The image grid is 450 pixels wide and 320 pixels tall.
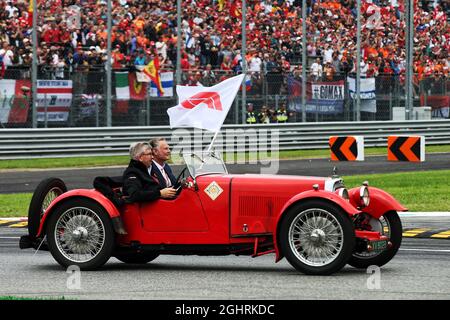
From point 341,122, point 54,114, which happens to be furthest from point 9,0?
point 341,122

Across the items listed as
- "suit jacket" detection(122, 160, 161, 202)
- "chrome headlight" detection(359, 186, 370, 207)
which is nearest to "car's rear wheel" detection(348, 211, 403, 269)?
"chrome headlight" detection(359, 186, 370, 207)

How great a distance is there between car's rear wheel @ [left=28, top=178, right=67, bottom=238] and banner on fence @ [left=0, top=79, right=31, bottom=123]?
526 inches

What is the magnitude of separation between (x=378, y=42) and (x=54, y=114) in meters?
9.83

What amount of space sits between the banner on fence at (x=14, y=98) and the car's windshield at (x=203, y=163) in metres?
14.3

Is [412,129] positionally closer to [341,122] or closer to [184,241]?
[341,122]

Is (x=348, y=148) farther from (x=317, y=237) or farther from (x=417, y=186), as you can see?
(x=317, y=237)

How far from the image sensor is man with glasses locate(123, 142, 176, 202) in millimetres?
10633

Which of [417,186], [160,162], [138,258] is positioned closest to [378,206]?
[160,162]

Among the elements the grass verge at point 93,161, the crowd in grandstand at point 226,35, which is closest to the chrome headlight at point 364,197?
the crowd in grandstand at point 226,35

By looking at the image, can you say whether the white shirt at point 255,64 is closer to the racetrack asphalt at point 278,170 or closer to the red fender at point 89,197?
the racetrack asphalt at point 278,170

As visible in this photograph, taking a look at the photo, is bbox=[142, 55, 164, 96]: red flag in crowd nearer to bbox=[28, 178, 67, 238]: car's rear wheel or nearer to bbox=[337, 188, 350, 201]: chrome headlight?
bbox=[28, 178, 67, 238]: car's rear wheel

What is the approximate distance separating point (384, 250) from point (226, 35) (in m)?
17.6

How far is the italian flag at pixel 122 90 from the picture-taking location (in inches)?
1016

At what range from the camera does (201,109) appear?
37.3 ft
